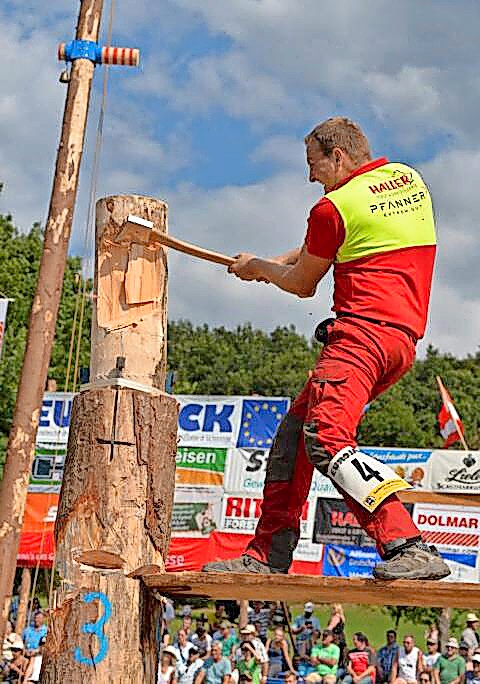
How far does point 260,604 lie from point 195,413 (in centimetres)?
313

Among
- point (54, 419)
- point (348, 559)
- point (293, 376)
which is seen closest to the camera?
point (348, 559)

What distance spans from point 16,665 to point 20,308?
54.5ft

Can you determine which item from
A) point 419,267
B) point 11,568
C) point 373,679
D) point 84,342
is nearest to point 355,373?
point 419,267

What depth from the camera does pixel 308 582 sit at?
12.1 ft

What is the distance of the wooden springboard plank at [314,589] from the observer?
3.63 m

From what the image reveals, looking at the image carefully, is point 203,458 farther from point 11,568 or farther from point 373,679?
point 11,568

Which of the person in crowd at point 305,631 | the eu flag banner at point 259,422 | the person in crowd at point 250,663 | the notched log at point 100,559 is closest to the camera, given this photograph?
the notched log at point 100,559

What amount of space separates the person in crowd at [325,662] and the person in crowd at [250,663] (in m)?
0.79

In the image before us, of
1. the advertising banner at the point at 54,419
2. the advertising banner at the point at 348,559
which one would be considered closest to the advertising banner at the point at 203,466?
the advertising banner at the point at 348,559

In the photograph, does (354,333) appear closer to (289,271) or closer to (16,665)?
(289,271)

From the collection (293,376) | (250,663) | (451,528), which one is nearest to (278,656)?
(250,663)

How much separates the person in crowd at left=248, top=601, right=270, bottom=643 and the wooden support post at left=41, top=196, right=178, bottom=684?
39.8 feet

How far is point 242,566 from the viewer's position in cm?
419

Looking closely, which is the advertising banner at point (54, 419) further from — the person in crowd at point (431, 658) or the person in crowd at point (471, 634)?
the person in crowd at point (431, 658)
